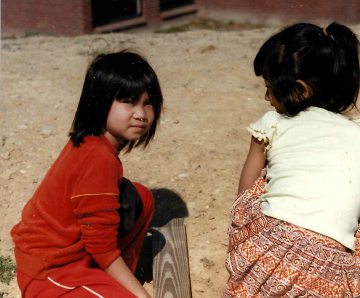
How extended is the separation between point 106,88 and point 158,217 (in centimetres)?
128

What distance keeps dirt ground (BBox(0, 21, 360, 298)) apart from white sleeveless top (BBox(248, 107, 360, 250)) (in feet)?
3.02

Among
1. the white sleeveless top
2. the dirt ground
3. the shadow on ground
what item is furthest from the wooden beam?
the white sleeveless top

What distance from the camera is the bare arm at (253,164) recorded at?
2.07m

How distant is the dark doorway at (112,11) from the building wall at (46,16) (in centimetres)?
27

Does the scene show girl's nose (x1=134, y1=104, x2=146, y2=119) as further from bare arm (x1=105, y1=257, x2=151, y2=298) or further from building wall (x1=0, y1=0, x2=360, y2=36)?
building wall (x1=0, y1=0, x2=360, y2=36)

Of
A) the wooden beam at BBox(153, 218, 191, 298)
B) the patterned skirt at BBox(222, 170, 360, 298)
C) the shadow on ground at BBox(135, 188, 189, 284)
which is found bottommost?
the shadow on ground at BBox(135, 188, 189, 284)

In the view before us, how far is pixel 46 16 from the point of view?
7.80 meters

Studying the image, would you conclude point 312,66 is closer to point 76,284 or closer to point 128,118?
point 128,118

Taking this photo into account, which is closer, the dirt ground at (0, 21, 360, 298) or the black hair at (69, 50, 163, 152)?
the black hair at (69, 50, 163, 152)

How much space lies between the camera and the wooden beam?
2.36 metres

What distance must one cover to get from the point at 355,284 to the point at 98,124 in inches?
49.0

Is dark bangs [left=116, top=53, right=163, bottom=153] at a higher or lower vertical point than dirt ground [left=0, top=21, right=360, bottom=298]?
higher

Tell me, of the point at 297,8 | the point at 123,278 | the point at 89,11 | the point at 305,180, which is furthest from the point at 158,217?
the point at 297,8

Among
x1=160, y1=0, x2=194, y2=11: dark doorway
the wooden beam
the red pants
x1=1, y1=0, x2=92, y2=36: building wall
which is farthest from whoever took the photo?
x1=160, y1=0, x2=194, y2=11: dark doorway
